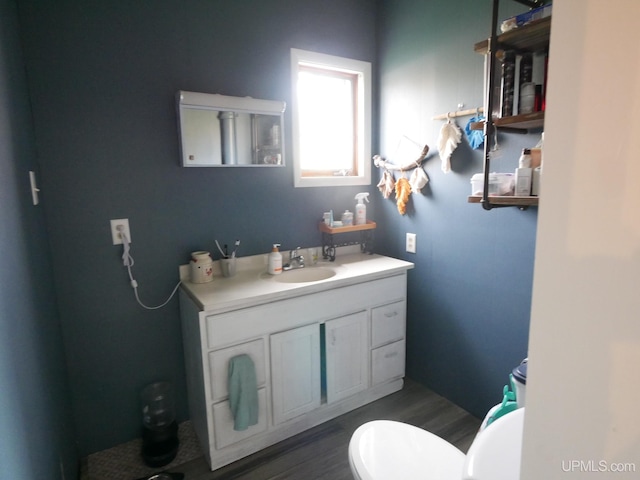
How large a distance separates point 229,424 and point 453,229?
1.54 meters

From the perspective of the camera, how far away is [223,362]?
5.49 feet

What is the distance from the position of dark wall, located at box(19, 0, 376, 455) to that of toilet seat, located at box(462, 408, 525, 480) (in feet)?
5.14

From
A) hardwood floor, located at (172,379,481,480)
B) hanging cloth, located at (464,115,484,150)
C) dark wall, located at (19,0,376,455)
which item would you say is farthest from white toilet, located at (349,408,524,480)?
hanging cloth, located at (464,115,484,150)

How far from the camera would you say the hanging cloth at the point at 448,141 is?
6.42 ft

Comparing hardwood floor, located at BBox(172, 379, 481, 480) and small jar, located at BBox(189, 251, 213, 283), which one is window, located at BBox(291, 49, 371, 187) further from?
hardwood floor, located at BBox(172, 379, 481, 480)

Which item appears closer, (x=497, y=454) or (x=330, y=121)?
(x=497, y=454)

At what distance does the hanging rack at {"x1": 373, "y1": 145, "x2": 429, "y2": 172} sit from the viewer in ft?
7.06

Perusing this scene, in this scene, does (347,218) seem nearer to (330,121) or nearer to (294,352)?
(330,121)

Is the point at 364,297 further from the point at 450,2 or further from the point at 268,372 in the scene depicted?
the point at 450,2

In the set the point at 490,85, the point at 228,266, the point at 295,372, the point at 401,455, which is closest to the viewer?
the point at 401,455

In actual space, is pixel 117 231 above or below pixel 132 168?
below

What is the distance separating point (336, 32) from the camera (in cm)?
228

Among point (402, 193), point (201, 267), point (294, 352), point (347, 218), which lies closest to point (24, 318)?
→ point (201, 267)

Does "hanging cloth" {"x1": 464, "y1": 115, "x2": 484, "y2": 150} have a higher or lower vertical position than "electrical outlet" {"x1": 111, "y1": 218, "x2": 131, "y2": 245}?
higher
